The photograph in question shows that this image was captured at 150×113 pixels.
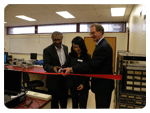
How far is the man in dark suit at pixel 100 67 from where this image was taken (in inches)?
53.4

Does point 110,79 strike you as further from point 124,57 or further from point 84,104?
Result: point 84,104

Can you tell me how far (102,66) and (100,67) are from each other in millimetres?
28

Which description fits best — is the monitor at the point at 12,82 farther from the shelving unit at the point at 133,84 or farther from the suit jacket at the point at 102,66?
the shelving unit at the point at 133,84

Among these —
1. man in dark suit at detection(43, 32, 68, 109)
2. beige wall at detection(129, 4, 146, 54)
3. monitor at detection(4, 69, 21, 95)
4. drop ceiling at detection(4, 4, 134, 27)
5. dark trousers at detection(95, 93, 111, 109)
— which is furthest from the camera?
drop ceiling at detection(4, 4, 134, 27)

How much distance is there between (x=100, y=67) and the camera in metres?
1.40

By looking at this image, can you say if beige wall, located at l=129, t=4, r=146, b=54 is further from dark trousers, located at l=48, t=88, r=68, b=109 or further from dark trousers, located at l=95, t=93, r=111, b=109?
dark trousers, located at l=48, t=88, r=68, b=109

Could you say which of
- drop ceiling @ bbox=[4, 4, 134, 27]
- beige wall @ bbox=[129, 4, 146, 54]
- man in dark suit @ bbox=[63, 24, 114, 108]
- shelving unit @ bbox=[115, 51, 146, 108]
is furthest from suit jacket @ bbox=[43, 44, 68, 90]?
drop ceiling @ bbox=[4, 4, 134, 27]

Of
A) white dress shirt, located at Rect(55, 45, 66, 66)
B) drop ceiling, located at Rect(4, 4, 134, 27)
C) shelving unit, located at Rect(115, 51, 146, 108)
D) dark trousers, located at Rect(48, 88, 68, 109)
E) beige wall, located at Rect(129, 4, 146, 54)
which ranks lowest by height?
dark trousers, located at Rect(48, 88, 68, 109)

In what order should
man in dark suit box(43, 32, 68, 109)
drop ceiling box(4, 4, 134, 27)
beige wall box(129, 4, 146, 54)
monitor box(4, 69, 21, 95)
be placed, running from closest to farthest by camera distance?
monitor box(4, 69, 21, 95) < man in dark suit box(43, 32, 68, 109) < beige wall box(129, 4, 146, 54) < drop ceiling box(4, 4, 134, 27)

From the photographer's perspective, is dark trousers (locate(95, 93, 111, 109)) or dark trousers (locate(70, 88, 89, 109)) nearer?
dark trousers (locate(95, 93, 111, 109))

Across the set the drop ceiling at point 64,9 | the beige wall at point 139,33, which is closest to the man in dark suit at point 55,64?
the beige wall at point 139,33

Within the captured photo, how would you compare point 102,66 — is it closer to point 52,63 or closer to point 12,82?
point 52,63

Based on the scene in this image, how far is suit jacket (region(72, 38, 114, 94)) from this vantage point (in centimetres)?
135

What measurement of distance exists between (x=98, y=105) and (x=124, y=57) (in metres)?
0.72
